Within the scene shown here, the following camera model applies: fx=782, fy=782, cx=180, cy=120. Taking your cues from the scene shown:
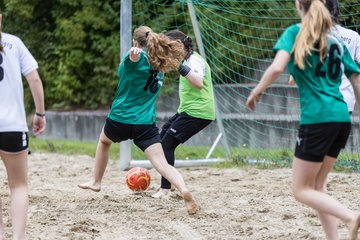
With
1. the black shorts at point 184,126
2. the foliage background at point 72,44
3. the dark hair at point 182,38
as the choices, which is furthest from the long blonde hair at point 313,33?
the foliage background at point 72,44

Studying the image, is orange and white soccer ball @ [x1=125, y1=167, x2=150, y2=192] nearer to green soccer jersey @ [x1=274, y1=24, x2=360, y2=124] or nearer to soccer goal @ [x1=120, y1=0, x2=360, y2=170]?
soccer goal @ [x1=120, y1=0, x2=360, y2=170]

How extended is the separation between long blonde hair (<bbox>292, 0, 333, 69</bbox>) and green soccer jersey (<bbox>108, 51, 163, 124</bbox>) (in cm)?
220

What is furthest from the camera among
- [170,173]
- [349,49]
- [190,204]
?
[349,49]

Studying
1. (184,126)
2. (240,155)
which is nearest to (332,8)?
(184,126)

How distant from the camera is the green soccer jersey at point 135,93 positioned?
6809 mm

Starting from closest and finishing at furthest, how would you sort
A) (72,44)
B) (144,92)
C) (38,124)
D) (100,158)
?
(38,124) → (144,92) → (100,158) → (72,44)

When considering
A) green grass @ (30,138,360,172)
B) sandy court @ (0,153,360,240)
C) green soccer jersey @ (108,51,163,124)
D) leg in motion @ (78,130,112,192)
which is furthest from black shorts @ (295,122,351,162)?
green grass @ (30,138,360,172)

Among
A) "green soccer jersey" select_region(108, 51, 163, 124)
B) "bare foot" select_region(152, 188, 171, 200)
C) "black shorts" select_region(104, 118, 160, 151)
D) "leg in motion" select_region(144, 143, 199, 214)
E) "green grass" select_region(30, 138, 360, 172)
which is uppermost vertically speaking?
"green soccer jersey" select_region(108, 51, 163, 124)

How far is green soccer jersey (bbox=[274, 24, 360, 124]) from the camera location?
15.9ft

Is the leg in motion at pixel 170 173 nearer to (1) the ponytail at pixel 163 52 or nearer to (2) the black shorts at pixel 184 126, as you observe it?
(1) the ponytail at pixel 163 52

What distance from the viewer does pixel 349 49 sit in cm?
702

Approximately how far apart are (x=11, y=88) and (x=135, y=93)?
1.90m

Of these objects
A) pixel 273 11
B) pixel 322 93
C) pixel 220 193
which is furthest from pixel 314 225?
pixel 273 11

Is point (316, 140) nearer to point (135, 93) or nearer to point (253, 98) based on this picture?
point (253, 98)
